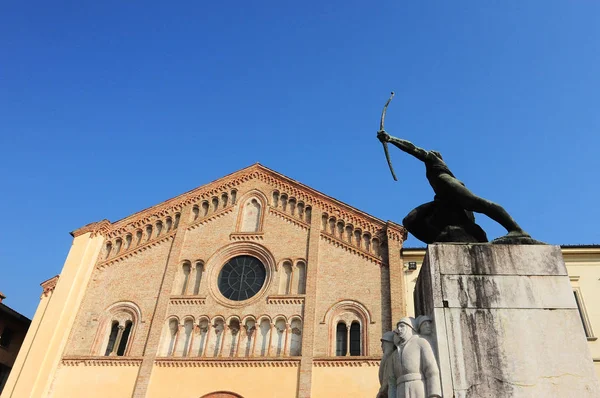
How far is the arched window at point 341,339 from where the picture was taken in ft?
61.1

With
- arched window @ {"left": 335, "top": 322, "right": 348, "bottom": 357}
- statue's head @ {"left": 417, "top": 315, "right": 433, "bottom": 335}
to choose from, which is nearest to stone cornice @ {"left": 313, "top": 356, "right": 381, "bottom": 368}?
arched window @ {"left": 335, "top": 322, "right": 348, "bottom": 357}

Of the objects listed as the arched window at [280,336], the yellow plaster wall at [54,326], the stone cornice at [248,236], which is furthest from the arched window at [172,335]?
the stone cornice at [248,236]

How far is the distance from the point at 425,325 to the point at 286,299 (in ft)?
50.9

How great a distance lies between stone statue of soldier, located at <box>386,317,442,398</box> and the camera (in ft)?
14.1

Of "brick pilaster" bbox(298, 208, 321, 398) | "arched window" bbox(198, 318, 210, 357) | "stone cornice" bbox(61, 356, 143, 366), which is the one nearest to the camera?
"brick pilaster" bbox(298, 208, 321, 398)

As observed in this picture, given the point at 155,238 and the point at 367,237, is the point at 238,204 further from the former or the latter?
the point at 367,237

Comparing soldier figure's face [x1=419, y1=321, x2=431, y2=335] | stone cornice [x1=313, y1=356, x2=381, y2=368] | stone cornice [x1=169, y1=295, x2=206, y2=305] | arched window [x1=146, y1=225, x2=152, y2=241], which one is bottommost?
soldier figure's face [x1=419, y1=321, x2=431, y2=335]

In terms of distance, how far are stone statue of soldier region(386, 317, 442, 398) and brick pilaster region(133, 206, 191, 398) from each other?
52.4 ft

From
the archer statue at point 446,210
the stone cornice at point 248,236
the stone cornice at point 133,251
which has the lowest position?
the archer statue at point 446,210

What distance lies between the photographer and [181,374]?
18438 millimetres

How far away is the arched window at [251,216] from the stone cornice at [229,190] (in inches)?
49.6

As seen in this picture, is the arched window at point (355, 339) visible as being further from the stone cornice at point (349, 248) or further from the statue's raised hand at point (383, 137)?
the statue's raised hand at point (383, 137)

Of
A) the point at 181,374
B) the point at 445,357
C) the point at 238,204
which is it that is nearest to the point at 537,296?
the point at 445,357

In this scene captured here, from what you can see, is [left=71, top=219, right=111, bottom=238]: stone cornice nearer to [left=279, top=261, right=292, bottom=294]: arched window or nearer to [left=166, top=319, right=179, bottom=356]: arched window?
[left=166, top=319, right=179, bottom=356]: arched window
